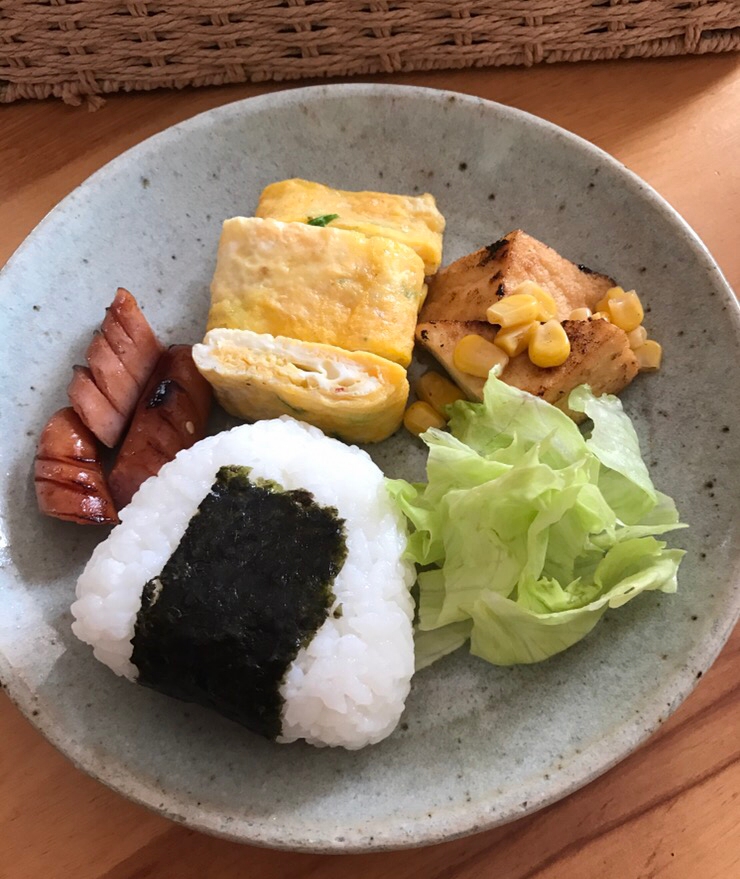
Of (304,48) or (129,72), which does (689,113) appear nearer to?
(304,48)

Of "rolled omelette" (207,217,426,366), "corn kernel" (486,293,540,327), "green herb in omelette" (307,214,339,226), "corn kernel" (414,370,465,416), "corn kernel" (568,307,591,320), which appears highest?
"green herb in omelette" (307,214,339,226)

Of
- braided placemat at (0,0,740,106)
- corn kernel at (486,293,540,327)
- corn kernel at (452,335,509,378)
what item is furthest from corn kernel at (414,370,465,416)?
braided placemat at (0,0,740,106)

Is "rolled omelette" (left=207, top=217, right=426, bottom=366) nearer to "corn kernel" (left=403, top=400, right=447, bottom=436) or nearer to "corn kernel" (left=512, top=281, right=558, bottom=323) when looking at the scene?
"corn kernel" (left=403, top=400, right=447, bottom=436)

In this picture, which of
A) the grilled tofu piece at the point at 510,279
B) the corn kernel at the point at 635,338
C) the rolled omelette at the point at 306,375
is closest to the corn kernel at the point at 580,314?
the grilled tofu piece at the point at 510,279

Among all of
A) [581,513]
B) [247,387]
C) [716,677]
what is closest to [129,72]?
[247,387]

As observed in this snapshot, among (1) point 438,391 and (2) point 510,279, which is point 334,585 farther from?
(2) point 510,279

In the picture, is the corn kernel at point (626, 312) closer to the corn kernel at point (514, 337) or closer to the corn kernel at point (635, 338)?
the corn kernel at point (635, 338)
